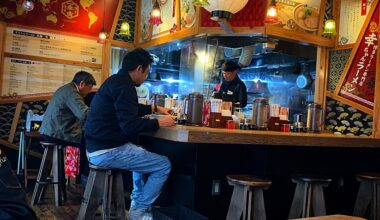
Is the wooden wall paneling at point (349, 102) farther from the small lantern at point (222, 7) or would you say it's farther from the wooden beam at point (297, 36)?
the small lantern at point (222, 7)

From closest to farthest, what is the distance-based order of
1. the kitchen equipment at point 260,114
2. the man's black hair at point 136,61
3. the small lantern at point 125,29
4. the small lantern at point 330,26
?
1. the man's black hair at point 136,61
2. the kitchen equipment at point 260,114
3. the small lantern at point 330,26
4. the small lantern at point 125,29

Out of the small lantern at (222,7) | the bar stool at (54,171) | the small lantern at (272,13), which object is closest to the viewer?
the small lantern at (222,7)

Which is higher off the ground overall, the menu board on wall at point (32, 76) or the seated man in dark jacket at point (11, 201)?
the menu board on wall at point (32, 76)

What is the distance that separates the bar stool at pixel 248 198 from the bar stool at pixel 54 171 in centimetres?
217

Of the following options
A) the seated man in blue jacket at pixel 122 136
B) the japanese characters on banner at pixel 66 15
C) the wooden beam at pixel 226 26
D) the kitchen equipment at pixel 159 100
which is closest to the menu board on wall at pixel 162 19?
the japanese characters on banner at pixel 66 15

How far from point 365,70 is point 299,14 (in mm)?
1085

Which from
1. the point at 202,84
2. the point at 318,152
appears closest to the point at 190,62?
the point at 202,84

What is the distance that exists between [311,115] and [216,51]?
6.58 feet

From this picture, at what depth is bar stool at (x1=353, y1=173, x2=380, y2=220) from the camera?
10.4 feet

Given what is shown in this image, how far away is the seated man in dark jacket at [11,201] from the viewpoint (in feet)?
3.52

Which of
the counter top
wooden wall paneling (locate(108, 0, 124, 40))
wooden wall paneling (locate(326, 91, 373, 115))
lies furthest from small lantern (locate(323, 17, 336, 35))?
wooden wall paneling (locate(108, 0, 124, 40))

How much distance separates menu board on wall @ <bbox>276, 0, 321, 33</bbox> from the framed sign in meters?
0.62

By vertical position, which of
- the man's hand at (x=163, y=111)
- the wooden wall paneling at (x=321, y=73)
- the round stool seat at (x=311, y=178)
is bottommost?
the round stool seat at (x=311, y=178)

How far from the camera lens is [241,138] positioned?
264 cm
